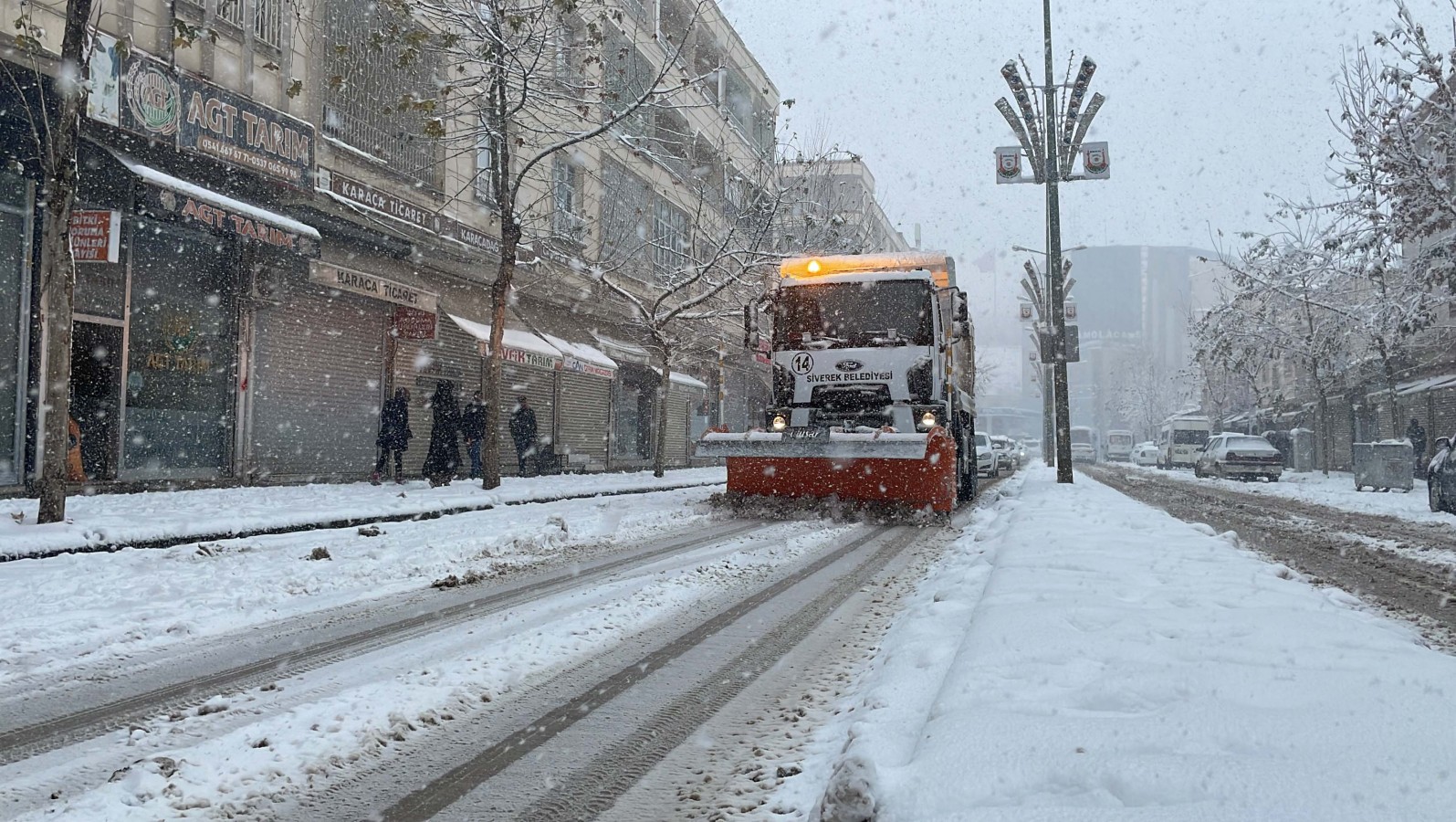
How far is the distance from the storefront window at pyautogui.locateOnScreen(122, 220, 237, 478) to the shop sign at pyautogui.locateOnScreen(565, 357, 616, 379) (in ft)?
25.2

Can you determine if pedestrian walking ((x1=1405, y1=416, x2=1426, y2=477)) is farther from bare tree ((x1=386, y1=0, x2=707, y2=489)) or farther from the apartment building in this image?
bare tree ((x1=386, y1=0, x2=707, y2=489))

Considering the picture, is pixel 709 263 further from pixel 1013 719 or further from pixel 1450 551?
pixel 1013 719

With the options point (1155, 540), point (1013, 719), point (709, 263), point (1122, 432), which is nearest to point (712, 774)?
point (1013, 719)

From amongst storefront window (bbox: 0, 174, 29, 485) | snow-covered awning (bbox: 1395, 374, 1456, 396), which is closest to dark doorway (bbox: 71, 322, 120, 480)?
storefront window (bbox: 0, 174, 29, 485)

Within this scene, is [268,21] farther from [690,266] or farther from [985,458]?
[985,458]

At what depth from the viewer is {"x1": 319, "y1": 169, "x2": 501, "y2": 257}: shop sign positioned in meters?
14.8

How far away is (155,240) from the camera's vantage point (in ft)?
42.0

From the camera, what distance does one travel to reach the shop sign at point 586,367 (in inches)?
803

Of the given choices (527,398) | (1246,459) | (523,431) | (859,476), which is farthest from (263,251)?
(1246,459)

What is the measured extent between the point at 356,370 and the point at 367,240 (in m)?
2.33

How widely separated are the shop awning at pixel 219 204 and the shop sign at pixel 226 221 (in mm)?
12

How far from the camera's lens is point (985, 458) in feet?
86.7

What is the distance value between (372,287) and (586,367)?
6436 mm

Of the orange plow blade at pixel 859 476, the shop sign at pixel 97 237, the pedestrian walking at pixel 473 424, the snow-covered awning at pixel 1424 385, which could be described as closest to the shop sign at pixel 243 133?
the shop sign at pixel 97 237
